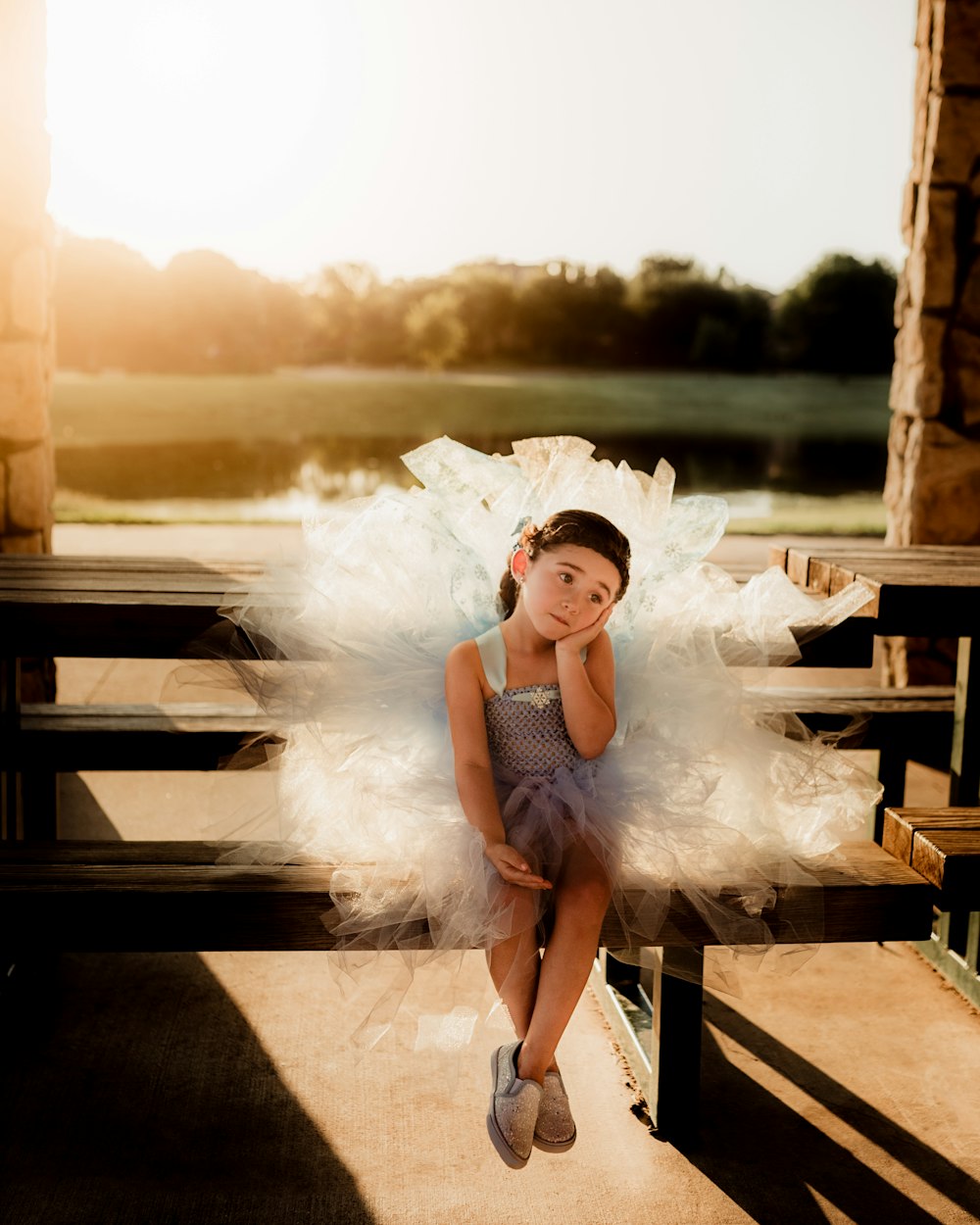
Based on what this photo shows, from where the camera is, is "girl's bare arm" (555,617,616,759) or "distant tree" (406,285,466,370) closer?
"girl's bare arm" (555,617,616,759)

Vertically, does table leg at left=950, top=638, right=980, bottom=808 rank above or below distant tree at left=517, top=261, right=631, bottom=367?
below

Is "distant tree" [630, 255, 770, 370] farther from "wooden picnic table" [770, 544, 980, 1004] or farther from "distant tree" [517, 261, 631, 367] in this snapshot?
"wooden picnic table" [770, 544, 980, 1004]

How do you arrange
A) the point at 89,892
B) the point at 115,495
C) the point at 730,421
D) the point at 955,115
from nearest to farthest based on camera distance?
the point at 89,892
the point at 955,115
the point at 115,495
the point at 730,421

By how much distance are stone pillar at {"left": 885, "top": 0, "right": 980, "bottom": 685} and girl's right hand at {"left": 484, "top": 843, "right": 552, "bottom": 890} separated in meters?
3.23

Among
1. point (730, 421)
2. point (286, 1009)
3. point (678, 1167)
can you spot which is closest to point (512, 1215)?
point (678, 1167)

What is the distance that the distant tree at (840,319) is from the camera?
10.6 m

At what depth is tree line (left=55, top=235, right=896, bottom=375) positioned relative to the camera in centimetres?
1094

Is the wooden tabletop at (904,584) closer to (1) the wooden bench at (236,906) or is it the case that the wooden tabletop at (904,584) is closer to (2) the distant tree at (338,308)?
(1) the wooden bench at (236,906)

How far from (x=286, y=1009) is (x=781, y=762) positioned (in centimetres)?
139

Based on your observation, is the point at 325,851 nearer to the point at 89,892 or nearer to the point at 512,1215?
the point at 89,892

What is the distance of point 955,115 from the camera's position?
4.43m

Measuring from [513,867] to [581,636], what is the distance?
0.43 meters

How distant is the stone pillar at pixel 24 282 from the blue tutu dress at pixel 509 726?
2.04 meters

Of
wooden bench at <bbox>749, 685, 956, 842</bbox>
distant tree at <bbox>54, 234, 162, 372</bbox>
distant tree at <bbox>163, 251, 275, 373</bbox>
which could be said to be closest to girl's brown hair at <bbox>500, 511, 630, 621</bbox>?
wooden bench at <bbox>749, 685, 956, 842</bbox>
